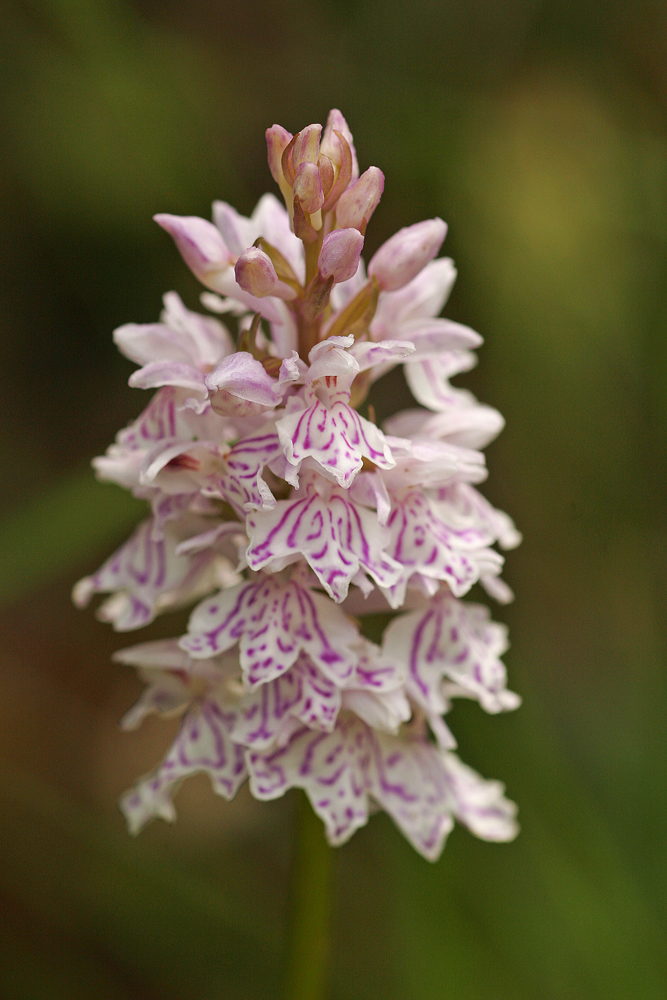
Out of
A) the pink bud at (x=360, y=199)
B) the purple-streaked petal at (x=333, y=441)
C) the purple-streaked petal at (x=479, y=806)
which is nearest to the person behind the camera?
Answer: the purple-streaked petal at (x=333, y=441)

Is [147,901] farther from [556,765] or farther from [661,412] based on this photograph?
[661,412]

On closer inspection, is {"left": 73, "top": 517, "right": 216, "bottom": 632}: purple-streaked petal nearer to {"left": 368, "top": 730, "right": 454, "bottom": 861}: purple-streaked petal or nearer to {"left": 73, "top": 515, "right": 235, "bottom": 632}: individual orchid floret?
{"left": 73, "top": 515, "right": 235, "bottom": 632}: individual orchid floret

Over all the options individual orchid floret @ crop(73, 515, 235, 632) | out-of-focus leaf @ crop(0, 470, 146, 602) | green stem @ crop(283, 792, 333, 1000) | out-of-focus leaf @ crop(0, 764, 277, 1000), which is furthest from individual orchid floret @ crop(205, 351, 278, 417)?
out-of-focus leaf @ crop(0, 764, 277, 1000)

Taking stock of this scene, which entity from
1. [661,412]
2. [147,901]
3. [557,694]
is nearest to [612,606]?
[557,694]

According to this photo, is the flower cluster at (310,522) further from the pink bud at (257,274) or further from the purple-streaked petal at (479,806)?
the purple-streaked petal at (479,806)

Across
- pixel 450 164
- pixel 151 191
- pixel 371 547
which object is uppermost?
pixel 151 191

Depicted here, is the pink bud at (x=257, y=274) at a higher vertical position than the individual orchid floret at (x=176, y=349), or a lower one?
higher

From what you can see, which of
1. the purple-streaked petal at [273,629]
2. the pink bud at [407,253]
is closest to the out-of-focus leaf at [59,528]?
the purple-streaked petal at [273,629]
